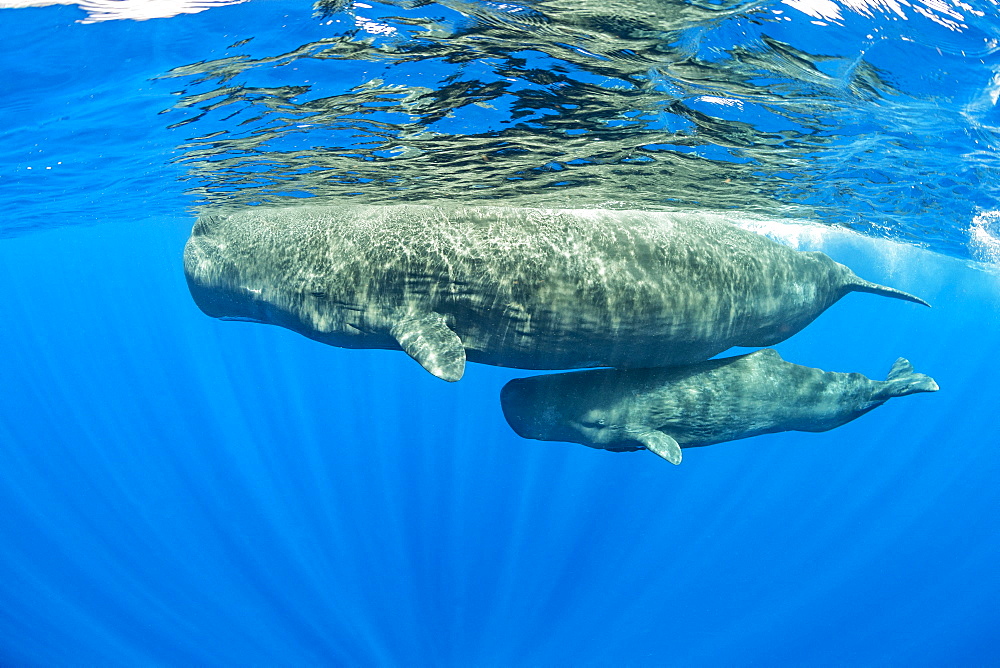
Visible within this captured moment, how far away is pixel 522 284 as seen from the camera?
19.2 feet

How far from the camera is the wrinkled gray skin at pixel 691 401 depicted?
6.16m

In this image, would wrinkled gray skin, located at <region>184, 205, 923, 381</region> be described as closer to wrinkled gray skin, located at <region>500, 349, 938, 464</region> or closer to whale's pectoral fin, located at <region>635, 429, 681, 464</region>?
wrinkled gray skin, located at <region>500, 349, 938, 464</region>

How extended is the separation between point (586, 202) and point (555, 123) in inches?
176

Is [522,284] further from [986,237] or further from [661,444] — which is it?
[986,237]

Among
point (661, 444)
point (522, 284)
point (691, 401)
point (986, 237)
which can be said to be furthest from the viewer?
point (986, 237)

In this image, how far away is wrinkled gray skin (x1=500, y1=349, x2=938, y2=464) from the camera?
6156 mm

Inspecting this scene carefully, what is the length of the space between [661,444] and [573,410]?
111 centimetres

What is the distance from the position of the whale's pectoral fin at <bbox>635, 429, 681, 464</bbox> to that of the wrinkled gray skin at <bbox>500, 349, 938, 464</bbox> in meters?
0.03

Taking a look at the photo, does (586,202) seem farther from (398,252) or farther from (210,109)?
(210,109)

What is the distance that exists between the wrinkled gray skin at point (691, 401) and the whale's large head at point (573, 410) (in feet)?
0.04

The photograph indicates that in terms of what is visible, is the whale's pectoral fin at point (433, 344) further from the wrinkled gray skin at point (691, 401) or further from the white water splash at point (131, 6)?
the white water splash at point (131, 6)

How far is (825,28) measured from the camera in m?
5.70

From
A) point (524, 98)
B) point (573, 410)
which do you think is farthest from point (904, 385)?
point (524, 98)

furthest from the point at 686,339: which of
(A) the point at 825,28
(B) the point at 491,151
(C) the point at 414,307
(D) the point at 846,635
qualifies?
(D) the point at 846,635
